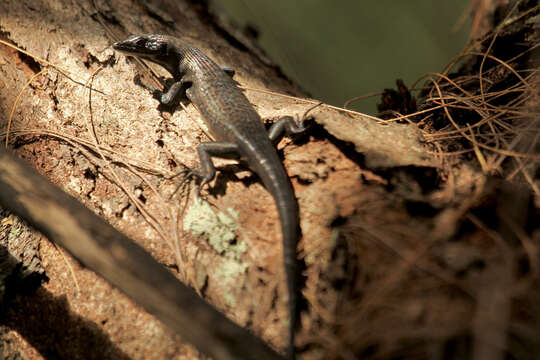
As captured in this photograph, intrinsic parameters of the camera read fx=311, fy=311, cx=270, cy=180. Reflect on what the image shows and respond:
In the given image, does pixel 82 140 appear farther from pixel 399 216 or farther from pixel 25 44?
pixel 399 216

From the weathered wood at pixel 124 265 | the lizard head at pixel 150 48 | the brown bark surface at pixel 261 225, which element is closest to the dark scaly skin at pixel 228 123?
the lizard head at pixel 150 48

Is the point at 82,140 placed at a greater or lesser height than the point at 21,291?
greater

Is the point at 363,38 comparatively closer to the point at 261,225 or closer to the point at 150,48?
the point at 150,48

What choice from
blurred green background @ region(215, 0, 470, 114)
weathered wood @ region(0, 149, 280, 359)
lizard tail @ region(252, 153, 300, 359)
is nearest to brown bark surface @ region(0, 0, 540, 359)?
lizard tail @ region(252, 153, 300, 359)

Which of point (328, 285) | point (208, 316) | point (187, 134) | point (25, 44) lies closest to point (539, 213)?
point (328, 285)

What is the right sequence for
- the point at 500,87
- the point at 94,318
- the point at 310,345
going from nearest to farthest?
the point at 310,345 → the point at 94,318 → the point at 500,87

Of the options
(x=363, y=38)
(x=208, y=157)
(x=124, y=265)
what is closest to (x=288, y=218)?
(x=208, y=157)
